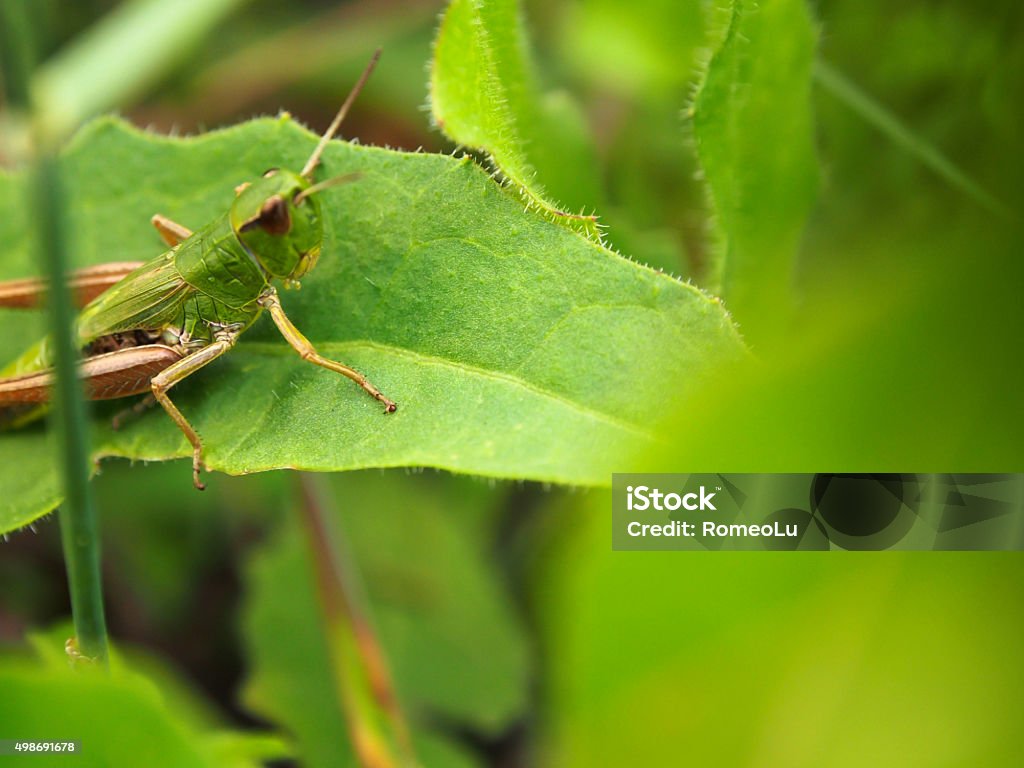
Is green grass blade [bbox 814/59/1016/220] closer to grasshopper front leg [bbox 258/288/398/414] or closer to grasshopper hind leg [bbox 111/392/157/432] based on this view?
grasshopper front leg [bbox 258/288/398/414]

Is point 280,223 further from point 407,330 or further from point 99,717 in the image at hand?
point 99,717

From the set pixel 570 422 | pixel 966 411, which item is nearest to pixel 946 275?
pixel 966 411

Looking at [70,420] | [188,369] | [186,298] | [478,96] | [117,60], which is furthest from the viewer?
[186,298]

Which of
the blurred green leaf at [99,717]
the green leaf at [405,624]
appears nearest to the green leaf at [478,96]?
the blurred green leaf at [99,717]

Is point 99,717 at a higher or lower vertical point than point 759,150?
lower

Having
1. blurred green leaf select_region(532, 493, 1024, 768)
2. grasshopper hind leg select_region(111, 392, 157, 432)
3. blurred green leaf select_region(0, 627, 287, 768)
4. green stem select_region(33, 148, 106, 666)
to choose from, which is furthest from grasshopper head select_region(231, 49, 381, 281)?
blurred green leaf select_region(532, 493, 1024, 768)

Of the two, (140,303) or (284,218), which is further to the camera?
(140,303)

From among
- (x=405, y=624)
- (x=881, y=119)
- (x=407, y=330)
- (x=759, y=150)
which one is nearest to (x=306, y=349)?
(x=407, y=330)

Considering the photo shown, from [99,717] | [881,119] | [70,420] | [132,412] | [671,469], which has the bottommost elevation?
[99,717]
